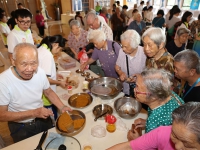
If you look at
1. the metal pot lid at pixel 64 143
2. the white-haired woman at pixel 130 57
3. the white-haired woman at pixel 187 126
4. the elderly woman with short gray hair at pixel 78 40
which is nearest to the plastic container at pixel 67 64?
the elderly woman with short gray hair at pixel 78 40

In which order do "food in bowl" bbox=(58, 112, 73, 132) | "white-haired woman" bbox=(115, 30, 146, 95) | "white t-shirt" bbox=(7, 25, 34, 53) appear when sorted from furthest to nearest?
1. "white t-shirt" bbox=(7, 25, 34, 53)
2. "white-haired woman" bbox=(115, 30, 146, 95)
3. "food in bowl" bbox=(58, 112, 73, 132)

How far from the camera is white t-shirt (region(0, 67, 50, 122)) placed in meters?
1.54

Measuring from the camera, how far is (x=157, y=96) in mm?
1325

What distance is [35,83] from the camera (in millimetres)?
1732

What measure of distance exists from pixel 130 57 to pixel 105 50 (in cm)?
54

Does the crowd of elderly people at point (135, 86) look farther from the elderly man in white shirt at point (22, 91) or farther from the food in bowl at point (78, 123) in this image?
the food in bowl at point (78, 123)

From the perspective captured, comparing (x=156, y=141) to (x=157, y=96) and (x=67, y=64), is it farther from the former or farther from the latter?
(x=67, y=64)

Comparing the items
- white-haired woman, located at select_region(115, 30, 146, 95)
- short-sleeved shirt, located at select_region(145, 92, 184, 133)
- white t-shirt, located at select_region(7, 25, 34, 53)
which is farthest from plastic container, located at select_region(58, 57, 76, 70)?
short-sleeved shirt, located at select_region(145, 92, 184, 133)

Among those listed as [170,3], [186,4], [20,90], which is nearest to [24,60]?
[20,90]

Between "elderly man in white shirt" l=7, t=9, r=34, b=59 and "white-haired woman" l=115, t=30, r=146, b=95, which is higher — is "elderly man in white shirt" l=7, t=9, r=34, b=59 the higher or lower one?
the higher one

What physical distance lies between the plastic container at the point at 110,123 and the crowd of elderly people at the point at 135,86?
0.21m

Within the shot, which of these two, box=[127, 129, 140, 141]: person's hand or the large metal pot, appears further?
the large metal pot

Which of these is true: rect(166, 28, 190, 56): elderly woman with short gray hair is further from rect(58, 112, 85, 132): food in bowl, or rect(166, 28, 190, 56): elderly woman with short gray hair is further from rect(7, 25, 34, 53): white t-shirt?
rect(7, 25, 34, 53): white t-shirt

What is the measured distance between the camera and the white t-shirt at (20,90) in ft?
5.04
